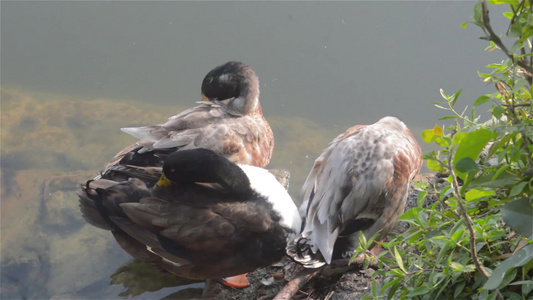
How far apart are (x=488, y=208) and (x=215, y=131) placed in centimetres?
249

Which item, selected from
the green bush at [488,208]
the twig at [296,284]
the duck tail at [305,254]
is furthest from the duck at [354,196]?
the green bush at [488,208]

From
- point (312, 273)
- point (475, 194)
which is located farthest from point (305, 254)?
point (475, 194)

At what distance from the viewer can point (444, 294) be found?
5.35 feet

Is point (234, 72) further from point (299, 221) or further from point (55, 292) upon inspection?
point (55, 292)

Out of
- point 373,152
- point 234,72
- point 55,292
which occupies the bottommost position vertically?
point 55,292

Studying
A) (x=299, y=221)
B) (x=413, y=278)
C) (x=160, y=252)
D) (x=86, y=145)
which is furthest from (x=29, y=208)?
(x=413, y=278)

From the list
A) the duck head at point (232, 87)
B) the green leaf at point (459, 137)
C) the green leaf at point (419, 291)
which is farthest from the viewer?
the duck head at point (232, 87)

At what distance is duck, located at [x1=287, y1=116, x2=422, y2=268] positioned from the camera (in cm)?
306

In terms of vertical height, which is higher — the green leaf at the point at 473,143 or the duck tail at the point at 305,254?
the green leaf at the point at 473,143

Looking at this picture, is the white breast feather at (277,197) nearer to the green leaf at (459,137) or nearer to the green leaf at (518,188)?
the green leaf at (459,137)

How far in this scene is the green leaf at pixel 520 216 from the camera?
1.24m

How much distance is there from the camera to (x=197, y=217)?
299 centimetres

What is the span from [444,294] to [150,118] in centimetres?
553

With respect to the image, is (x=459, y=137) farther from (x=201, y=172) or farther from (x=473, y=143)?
(x=201, y=172)
